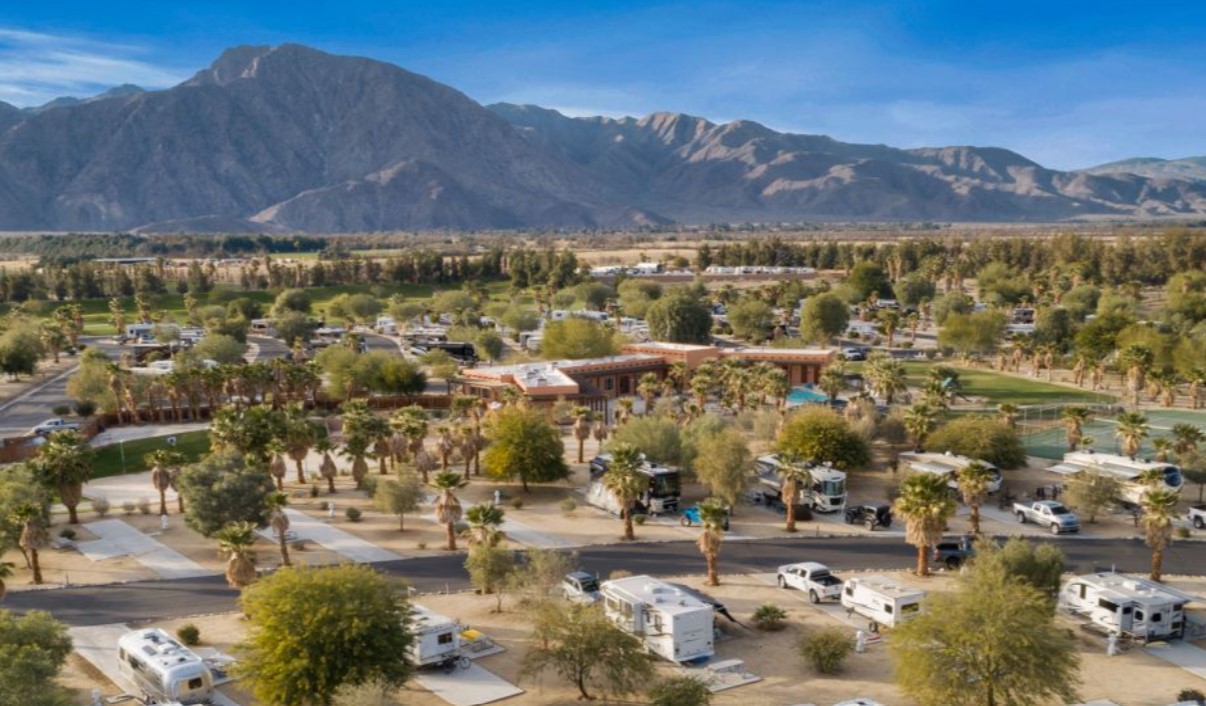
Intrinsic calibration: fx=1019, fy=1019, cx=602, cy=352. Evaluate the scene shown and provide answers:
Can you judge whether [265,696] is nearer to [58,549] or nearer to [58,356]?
[58,549]

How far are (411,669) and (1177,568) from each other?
33580 mm

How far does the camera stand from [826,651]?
33.7m

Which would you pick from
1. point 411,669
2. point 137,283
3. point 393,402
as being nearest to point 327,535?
point 411,669

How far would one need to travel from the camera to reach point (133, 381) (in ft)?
264

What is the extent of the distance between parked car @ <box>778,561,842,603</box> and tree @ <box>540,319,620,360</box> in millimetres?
59195

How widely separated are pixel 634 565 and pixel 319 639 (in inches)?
704

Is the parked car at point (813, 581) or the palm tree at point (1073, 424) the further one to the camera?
the palm tree at point (1073, 424)

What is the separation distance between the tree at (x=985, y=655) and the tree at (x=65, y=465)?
40.0 meters

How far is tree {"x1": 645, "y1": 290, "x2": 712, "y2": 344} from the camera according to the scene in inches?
4638

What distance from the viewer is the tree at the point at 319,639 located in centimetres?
2947

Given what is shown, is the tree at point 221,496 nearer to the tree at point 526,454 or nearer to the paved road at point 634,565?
the paved road at point 634,565

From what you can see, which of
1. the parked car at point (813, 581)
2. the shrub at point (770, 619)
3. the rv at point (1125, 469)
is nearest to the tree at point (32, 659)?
the shrub at point (770, 619)

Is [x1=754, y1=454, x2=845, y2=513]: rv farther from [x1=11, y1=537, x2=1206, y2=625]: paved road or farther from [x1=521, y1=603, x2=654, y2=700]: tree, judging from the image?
[x1=521, y1=603, x2=654, y2=700]: tree

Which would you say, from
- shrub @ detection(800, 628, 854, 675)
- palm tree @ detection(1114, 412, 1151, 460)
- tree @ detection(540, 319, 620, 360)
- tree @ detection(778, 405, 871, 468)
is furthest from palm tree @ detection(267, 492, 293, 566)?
tree @ detection(540, 319, 620, 360)
